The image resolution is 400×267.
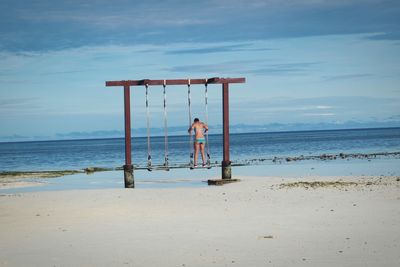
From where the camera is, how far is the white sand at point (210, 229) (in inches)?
348

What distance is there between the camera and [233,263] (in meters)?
8.47

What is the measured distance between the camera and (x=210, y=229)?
443 inches

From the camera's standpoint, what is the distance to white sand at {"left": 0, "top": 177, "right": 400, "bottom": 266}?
8.84 m

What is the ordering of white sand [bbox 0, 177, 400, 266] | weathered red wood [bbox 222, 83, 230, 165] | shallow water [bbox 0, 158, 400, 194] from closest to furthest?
white sand [bbox 0, 177, 400, 266], weathered red wood [bbox 222, 83, 230, 165], shallow water [bbox 0, 158, 400, 194]

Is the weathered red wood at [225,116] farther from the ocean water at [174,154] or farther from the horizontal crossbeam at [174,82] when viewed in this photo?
the ocean water at [174,154]

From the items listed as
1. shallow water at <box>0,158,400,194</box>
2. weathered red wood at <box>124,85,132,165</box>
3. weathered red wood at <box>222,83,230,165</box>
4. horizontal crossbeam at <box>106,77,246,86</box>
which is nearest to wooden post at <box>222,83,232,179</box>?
weathered red wood at <box>222,83,230,165</box>

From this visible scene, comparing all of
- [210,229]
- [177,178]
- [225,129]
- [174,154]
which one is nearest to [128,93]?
[225,129]

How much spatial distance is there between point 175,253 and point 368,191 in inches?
369

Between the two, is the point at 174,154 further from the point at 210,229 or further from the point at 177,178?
the point at 210,229

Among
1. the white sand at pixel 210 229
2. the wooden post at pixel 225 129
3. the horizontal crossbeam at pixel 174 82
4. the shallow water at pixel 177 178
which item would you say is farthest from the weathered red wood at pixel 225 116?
the white sand at pixel 210 229

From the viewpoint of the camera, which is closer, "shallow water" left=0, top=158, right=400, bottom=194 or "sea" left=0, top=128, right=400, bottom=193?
"shallow water" left=0, top=158, right=400, bottom=194

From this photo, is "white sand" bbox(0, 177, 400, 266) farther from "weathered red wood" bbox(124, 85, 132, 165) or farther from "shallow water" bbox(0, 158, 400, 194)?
"shallow water" bbox(0, 158, 400, 194)

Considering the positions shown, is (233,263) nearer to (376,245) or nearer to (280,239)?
(280,239)

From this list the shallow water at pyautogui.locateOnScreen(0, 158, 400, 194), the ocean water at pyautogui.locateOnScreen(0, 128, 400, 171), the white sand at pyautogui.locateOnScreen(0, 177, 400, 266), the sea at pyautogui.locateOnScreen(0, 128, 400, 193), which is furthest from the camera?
the ocean water at pyautogui.locateOnScreen(0, 128, 400, 171)
